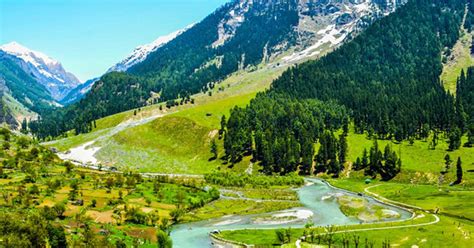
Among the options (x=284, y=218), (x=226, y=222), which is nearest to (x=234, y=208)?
(x=226, y=222)

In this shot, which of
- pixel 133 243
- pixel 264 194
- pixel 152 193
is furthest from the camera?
pixel 264 194

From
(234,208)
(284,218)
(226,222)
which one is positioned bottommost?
(234,208)

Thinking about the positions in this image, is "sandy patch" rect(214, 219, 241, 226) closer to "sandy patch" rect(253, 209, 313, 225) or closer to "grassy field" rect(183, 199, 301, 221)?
"sandy patch" rect(253, 209, 313, 225)

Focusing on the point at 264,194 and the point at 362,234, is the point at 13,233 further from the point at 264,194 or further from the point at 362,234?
the point at 264,194

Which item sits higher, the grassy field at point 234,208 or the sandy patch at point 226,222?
the sandy patch at point 226,222

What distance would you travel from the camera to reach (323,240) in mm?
103688

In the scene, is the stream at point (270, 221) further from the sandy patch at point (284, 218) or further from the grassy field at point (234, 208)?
the grassy field at point (234, 208)

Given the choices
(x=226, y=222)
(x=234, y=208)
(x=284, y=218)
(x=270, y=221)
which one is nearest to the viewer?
(x=270, y=221)

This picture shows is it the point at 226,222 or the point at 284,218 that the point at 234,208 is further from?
the point at 284,218

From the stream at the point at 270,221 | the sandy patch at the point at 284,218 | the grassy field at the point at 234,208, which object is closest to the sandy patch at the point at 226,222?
the stream at the point at 270,221

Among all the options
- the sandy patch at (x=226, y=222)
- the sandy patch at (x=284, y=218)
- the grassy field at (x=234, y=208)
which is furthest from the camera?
the grassy field at (x=234, y=208)

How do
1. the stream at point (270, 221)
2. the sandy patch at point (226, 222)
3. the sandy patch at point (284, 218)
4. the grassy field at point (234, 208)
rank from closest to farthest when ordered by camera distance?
the stream at point (270, 221)
the sandy patch at point (226, 222)
the sandy patch at point (284, 218)
the grassy field at point (234, 208)

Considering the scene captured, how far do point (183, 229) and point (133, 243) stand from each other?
1092 inches

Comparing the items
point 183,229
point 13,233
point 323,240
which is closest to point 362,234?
point 323,240
